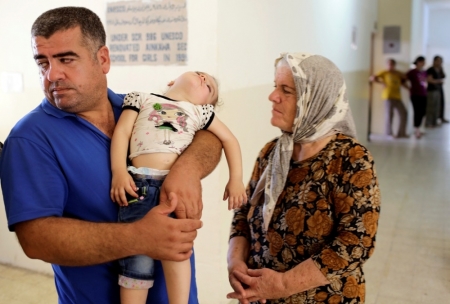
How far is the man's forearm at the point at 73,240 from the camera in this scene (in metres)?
1.06

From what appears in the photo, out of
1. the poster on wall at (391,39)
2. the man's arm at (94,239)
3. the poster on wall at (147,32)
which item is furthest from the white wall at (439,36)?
the man's arm at (94,239)

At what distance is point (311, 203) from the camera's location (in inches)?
58.6

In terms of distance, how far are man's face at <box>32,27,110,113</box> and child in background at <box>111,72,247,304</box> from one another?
16 centimetres

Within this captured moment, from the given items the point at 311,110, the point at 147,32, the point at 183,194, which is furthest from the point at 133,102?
the point at 147,32

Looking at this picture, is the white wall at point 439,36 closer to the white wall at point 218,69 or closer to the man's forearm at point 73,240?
the white wall at point 218,69

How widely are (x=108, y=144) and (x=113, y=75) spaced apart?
174 centimetres

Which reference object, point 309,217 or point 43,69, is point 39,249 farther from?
point 309,217

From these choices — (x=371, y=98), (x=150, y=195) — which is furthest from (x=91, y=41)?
(x=371, y=98)

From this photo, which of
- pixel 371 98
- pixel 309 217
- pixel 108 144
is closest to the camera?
pixel 108 144

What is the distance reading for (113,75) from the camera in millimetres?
2936

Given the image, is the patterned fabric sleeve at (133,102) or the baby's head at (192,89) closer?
the patterned fabric sleeve at (133,102)

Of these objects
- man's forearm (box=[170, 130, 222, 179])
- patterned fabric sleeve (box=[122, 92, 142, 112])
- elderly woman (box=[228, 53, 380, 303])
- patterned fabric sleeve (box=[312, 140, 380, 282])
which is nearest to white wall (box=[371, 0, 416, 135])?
elderly woman (box=[228, 53, 380, 303])

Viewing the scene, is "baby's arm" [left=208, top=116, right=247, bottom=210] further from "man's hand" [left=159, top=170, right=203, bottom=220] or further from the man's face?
the man's face

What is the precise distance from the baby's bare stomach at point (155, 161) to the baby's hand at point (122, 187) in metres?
0.11
